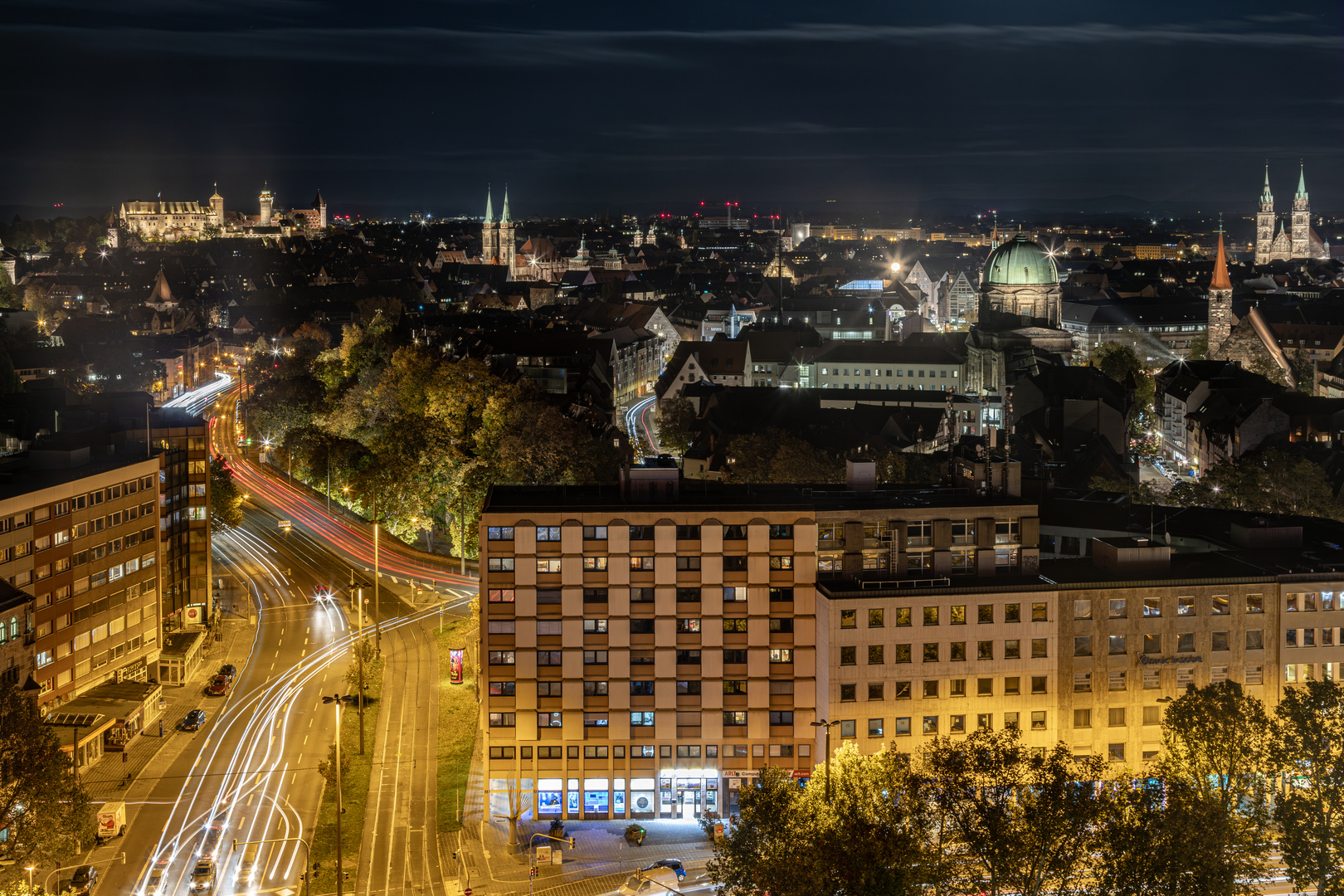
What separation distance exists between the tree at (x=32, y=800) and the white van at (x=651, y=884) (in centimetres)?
1502

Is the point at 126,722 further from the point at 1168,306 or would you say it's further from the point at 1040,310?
the point at 1168,306

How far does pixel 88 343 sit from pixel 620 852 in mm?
105703

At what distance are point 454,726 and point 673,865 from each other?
13.4 m

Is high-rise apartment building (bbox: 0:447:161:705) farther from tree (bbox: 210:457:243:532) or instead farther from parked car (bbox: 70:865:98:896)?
tree (bbox: 210:457:243:532)

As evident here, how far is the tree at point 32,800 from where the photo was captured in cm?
3403

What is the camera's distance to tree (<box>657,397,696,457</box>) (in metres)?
89.9

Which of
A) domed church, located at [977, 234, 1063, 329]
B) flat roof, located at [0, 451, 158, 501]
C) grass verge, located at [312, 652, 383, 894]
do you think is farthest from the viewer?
domed church, located at [977, 234, 1063, 329]

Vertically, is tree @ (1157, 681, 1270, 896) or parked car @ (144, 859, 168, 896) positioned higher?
tree @ (1157, 681, 1270, 896)

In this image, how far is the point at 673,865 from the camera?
37594mm

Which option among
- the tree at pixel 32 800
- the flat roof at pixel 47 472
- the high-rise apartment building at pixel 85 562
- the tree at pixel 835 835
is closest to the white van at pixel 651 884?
the tree at pixel 835 835

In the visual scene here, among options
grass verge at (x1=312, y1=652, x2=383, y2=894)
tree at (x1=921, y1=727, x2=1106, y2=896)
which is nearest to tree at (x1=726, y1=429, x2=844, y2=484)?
grass verge at (x1=312, y1=652, x2=383, y2=894)

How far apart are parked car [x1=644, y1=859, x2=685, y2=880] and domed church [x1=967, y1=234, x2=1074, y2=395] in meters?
71.4

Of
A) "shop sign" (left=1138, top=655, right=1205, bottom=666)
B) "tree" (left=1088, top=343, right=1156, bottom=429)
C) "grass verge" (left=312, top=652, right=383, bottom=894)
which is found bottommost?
"grass verge" (left=312, top=652, right=383, bottom=894)

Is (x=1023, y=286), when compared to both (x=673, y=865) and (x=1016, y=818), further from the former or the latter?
(x=1016, y=818)
